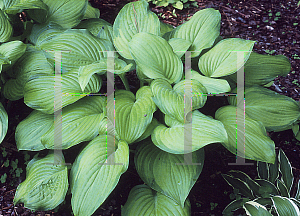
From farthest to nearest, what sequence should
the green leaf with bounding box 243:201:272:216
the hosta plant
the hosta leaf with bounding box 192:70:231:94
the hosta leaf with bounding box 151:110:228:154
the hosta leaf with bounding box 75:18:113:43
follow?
the hosta leaf with bounding box 75:18:113:43
the hosta plant
the hosta leaf with bounding box 192:70:231:94
the green leaf with bounding box 243:201:272:216
the hosta leaf with bounding box 151:110:228:154

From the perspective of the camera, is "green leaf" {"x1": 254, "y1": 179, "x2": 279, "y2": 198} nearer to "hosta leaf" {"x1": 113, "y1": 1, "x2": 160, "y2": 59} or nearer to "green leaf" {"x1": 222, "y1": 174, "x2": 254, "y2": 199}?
"green leaf" {"x1": 222, "y1": 174, "x2": 254, "y2": 199}

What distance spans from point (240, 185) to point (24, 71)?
158cm

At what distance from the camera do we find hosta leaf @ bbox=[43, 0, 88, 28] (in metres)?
1.73

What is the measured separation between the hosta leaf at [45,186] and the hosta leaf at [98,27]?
2.86 feet

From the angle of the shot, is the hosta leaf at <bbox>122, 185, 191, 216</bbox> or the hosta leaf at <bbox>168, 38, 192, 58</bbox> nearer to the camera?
the hosta leaf at <bbox>122, 185, 191, 216</bbox>

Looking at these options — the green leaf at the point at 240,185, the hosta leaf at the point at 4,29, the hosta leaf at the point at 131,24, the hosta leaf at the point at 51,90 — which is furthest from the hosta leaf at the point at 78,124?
the green leaf at the point at 240,185

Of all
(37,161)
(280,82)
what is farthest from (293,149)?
(37,161)

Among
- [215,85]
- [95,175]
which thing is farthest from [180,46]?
A: [95,175]

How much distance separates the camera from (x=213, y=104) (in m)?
1.71

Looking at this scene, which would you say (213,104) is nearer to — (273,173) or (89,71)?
(273,173)

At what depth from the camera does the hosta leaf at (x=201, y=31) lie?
1535 mm

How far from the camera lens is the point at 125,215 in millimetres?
1292

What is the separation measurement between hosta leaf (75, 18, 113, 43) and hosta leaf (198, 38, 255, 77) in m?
0.67

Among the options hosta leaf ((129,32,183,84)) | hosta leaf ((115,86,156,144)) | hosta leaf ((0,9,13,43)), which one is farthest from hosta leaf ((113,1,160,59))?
hosta leaf ((0,9,13,43))
